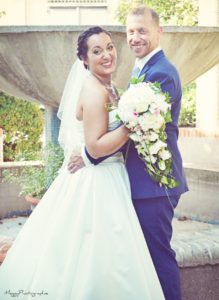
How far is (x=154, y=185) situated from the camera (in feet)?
8.49

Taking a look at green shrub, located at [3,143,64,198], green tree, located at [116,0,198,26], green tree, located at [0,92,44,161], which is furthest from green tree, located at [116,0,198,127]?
green shrub, located at [3,143,64,198]

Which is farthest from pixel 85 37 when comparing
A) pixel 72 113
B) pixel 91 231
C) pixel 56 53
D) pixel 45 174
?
pixel 45 174

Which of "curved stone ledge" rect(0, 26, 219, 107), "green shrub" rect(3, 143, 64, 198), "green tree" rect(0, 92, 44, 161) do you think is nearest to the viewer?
"curved stone ledge" rect(0, 26, 219, 107)

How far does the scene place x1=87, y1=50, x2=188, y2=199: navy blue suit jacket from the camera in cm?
255

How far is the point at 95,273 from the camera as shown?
2.49 m

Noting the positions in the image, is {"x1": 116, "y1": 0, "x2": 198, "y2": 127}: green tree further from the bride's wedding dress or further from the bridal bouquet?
the bridal bouquet

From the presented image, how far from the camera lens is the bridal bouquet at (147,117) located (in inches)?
93.4

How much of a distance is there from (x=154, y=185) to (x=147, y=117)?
14.8 inches

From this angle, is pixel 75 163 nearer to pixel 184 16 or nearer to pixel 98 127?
pixel 98 127

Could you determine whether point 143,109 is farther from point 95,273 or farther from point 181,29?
point 181,29

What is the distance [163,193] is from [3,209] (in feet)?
9.72

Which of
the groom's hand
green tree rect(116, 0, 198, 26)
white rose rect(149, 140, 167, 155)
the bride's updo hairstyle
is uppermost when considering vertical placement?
green tree rect(116, 0, 198, 26)

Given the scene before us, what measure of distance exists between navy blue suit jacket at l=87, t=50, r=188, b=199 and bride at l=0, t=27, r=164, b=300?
6cm

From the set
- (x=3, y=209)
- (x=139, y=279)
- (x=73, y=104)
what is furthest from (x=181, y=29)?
(x=3, y=209)
